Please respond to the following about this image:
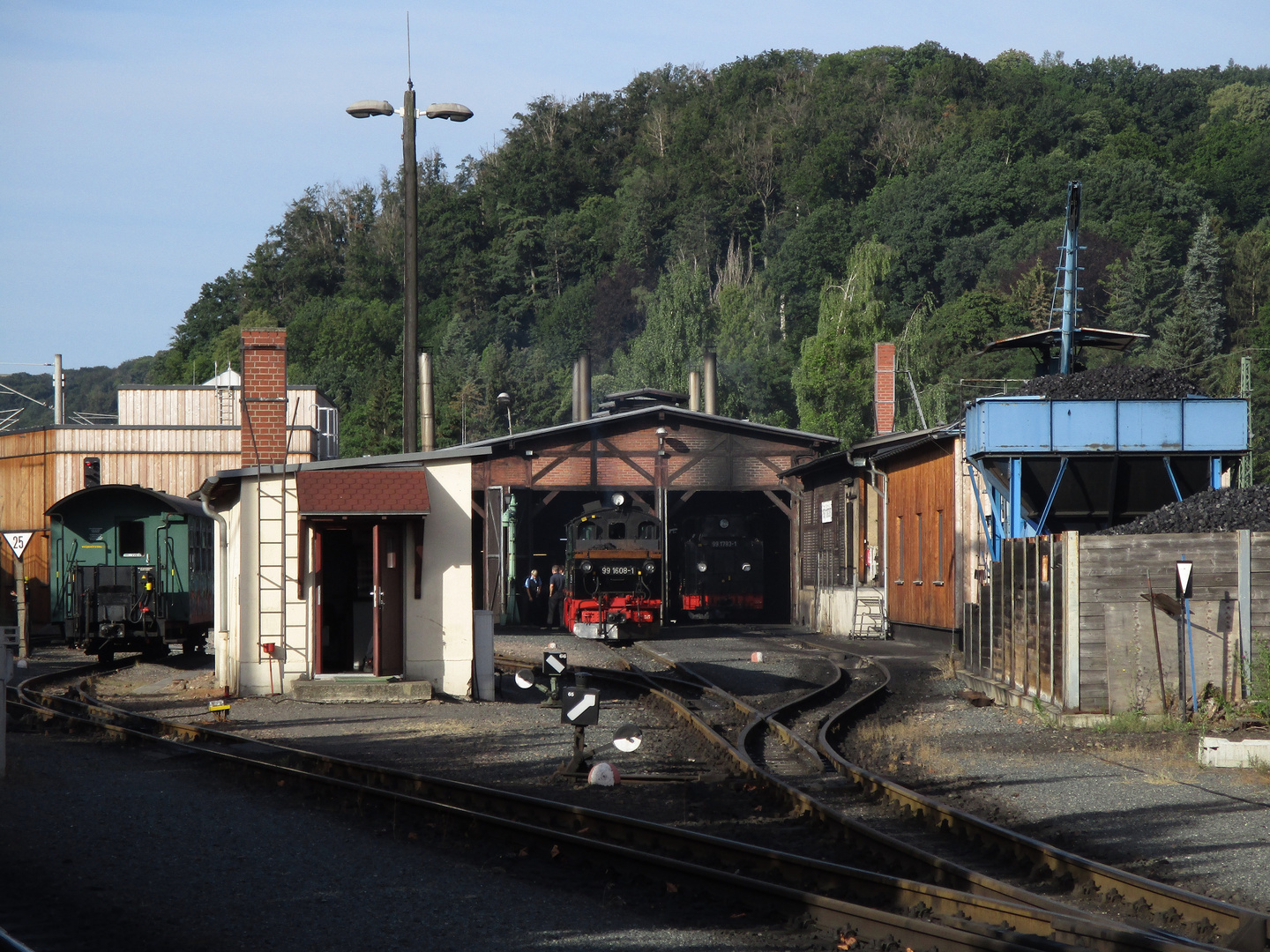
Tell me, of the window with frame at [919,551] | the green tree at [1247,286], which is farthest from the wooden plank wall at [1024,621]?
the green tree at [1247,286]

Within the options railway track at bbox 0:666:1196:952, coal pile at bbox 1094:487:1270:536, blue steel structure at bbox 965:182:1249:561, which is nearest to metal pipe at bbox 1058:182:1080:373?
blue steel structure at bbox 965:182:1249:561

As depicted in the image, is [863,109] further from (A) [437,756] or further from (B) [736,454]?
(A) [437,756]

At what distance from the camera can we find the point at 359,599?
17297mm

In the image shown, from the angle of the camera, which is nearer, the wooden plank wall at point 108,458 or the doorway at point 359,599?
the doorway at point 359,599

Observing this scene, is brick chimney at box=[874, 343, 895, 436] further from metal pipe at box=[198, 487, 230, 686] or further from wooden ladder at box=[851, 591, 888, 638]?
metal pipe at box=[198, 487, 230, 686]

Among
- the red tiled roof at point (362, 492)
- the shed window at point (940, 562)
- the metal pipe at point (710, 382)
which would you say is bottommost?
the shed window at point (940, 562)

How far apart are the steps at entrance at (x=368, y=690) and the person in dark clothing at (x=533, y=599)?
21506 mm

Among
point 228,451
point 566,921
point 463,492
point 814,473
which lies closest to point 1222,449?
point 463,492

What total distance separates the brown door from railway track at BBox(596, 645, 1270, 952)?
15.3 ft

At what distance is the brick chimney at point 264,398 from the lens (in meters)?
18.1

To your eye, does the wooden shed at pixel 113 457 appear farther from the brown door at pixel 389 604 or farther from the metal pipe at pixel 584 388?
the brown door at pixel 389 604

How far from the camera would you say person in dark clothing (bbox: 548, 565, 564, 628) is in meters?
34.8

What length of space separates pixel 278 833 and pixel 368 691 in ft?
24.9

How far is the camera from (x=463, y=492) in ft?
56.0
